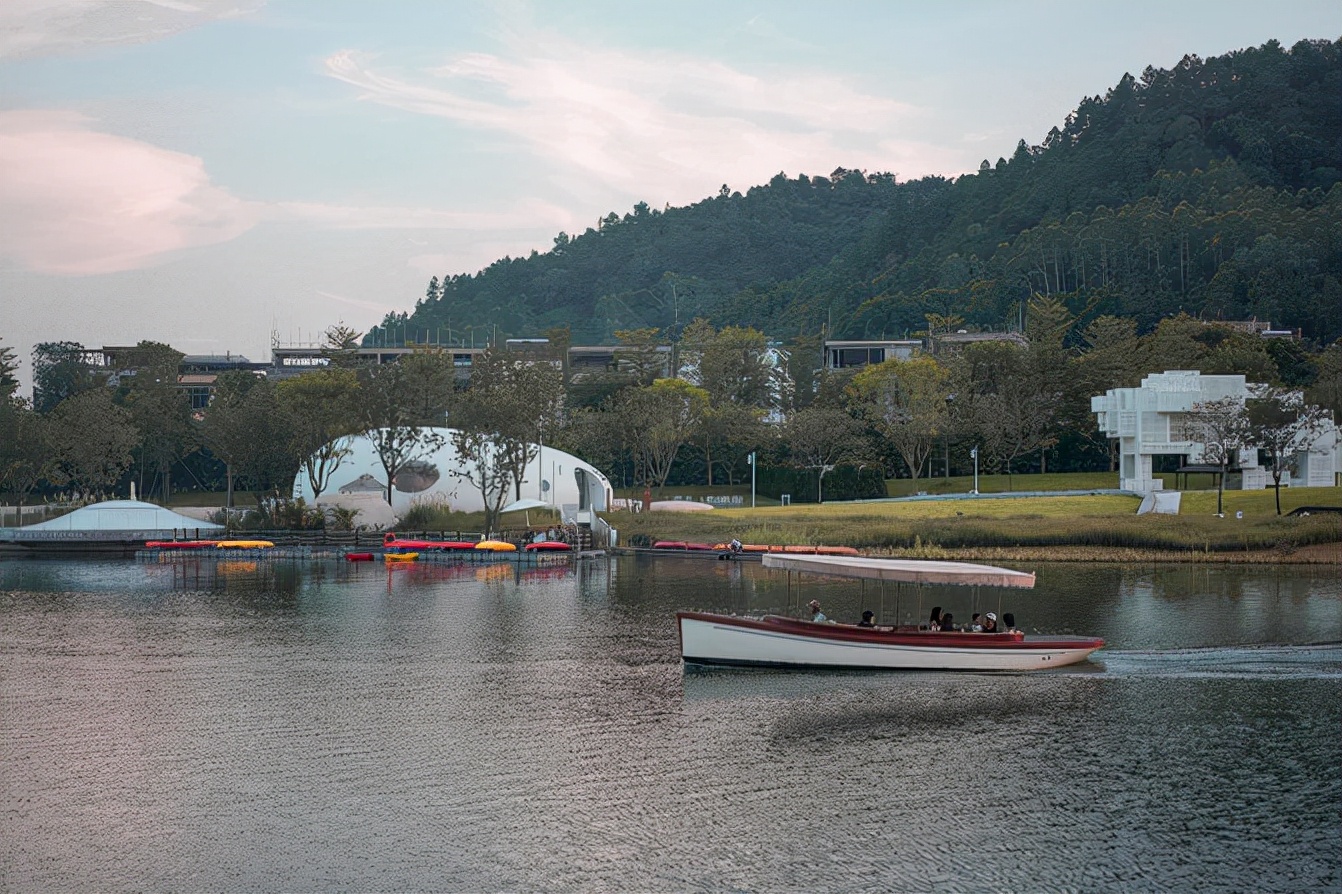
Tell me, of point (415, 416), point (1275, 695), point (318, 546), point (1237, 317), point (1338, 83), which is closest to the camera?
point (1275, 695)

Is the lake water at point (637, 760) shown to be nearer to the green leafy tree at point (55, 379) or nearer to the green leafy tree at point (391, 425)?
the green leafy tree at point (391, 425)

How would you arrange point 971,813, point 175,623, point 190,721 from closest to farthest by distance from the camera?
point 971,813
point 190,721
point 175,623

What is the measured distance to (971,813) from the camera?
86.8ft

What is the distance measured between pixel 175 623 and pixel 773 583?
27.1m

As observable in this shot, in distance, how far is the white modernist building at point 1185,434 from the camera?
94.3m

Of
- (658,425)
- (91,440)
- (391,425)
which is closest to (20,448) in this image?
(91,440)

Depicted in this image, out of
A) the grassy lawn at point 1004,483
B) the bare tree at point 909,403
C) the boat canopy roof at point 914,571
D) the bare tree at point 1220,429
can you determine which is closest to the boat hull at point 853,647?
the boat canopy roof at point 914,571

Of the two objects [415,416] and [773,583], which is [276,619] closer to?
[773,583]

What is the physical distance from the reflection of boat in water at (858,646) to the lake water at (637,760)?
0.56 metres

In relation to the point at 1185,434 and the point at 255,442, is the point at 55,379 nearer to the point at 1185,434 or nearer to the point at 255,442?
the point at 255,442

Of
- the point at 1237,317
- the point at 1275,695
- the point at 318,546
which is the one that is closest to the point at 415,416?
the point at 318,546

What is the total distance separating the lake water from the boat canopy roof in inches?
129

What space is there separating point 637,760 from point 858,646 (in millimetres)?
11978

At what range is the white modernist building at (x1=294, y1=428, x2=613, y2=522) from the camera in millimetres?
94250
